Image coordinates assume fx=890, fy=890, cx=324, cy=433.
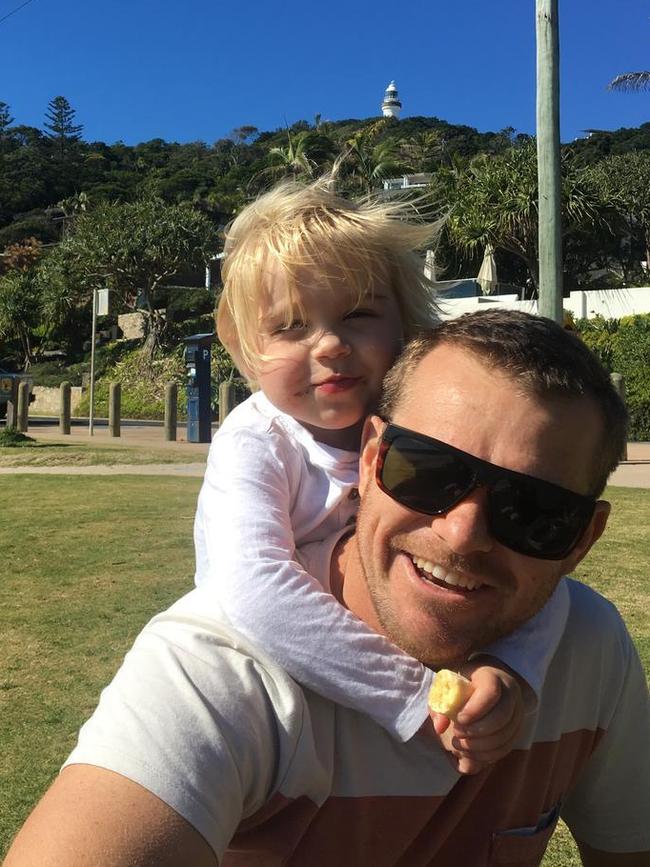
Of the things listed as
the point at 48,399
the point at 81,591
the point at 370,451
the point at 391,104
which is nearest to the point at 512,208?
the point at 48,399

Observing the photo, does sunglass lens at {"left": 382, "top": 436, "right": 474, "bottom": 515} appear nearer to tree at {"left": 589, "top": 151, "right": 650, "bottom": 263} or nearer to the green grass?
the green grass

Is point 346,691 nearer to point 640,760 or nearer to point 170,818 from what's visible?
point 170,818

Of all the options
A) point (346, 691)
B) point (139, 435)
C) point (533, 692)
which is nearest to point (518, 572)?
point (533, 692)

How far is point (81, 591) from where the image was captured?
5762mm

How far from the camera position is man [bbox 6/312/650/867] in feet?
3.91

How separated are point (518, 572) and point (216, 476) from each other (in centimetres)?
69

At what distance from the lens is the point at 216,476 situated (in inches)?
73.4

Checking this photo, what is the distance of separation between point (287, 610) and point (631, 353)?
70.9 feet

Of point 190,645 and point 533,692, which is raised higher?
point 190,645

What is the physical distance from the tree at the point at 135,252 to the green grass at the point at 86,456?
20.3 m

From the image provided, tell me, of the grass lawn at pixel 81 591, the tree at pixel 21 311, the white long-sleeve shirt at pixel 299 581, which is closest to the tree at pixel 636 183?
the tree at pixel 21 311

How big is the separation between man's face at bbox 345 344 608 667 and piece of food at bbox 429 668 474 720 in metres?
0.08

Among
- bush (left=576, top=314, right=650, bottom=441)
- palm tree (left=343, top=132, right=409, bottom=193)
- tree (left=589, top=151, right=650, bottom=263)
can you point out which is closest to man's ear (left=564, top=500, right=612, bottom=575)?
bush (left=576, top=314, right=650, bottom=441)

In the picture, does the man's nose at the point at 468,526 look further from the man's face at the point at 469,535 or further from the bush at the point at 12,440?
the bush at the point at 12,440
